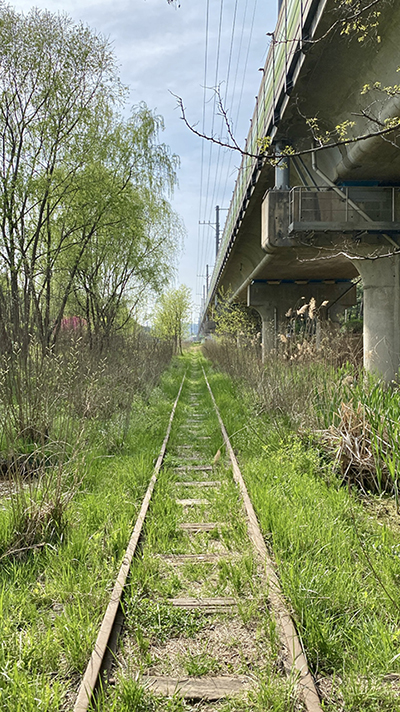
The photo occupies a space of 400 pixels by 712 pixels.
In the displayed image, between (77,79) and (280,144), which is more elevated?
(77,79)

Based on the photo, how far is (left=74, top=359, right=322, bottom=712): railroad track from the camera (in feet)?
7.11

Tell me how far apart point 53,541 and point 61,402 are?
2.30 metres

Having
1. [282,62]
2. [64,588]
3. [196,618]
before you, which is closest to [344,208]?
[282,62]

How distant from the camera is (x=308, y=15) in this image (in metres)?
6.20

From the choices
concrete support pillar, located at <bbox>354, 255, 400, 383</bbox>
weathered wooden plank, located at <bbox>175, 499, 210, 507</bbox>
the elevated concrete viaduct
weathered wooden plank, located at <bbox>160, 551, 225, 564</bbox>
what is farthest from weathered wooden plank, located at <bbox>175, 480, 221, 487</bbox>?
concrete support pillar, located at <bbox>354, 255, 400, 383</bbox>

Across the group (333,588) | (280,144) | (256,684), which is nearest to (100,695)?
(256,684)

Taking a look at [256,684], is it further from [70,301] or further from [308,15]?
[70,301]

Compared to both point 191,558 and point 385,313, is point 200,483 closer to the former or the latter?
point 191,558

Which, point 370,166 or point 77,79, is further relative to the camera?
point 77,79

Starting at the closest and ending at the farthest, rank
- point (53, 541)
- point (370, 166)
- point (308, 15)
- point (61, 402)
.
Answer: point (53, 541) < point (61, 402) < point (308, 15) < point (370, 166)

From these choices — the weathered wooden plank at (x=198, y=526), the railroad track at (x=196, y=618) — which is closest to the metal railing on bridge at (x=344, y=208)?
the railroad track at (x=196, y=618)

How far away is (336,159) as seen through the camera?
29.1ft

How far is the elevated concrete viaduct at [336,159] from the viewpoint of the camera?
6.43 m

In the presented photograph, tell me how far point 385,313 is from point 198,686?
28.4 ft
